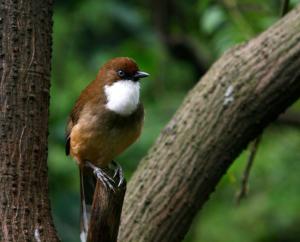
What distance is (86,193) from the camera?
495cm

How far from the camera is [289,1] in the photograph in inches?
202

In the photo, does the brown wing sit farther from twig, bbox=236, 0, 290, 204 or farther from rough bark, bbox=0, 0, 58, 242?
twig, bbox=236, 0, 290, 204

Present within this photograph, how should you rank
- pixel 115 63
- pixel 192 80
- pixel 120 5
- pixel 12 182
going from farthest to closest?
pixel 192 80
pixel 120 5
pixel 115 63
pixel 12 182

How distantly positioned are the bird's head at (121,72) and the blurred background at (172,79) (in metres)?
1.10

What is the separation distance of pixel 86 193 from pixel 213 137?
37.1 inches

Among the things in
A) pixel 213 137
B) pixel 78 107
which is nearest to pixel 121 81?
pixel 78 107

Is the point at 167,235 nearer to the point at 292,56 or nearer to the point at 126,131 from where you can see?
the point at 126,131

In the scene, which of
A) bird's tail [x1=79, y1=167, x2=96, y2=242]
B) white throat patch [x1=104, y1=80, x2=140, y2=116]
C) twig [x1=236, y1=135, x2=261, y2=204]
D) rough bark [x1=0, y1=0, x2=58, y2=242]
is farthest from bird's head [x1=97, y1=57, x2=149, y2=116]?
rough bark [x1=0, y1=0, x2=58, y2=242]

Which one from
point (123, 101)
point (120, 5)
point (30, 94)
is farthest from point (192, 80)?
point (30, 94)

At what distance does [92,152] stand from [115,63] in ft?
1.98

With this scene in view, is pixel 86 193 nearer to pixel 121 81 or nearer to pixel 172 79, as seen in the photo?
pixel 121 81

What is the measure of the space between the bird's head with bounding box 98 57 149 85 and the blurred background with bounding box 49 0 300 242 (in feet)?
3.61

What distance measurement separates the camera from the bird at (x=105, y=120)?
4.59 m

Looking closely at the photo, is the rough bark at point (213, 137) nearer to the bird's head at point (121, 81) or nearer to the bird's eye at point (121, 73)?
the bird's head at point (121, 81)
